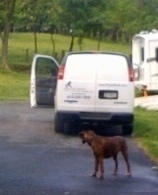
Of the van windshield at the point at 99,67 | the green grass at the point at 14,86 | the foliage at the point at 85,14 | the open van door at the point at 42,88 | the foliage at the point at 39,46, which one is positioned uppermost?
the van windshield at the point at 99,67

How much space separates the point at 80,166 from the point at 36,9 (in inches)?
1578

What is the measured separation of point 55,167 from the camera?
571 inches

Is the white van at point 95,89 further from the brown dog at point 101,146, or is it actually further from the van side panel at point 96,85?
the brown dog at point 101,146

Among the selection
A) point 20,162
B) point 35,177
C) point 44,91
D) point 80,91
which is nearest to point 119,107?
point 80,91

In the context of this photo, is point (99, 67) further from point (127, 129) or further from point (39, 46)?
point (39, 46)

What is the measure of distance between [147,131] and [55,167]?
6034 mm

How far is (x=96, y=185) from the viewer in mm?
12633

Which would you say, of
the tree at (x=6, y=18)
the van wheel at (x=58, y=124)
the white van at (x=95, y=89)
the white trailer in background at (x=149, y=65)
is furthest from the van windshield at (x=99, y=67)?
the tree at (x=6, y=18)

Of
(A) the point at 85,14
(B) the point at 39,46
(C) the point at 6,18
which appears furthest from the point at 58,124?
(B) the point at 39,46

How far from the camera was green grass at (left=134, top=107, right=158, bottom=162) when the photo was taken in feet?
56.2

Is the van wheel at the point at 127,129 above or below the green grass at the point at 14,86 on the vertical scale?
above

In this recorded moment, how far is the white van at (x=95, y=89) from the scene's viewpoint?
62.5 ft

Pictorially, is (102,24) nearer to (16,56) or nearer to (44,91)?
(16,56)

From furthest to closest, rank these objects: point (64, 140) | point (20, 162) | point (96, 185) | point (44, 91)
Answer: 1. point (44, 91)
2. point (64, 140)
3. point (20, 162)
4. point (96, 185)
